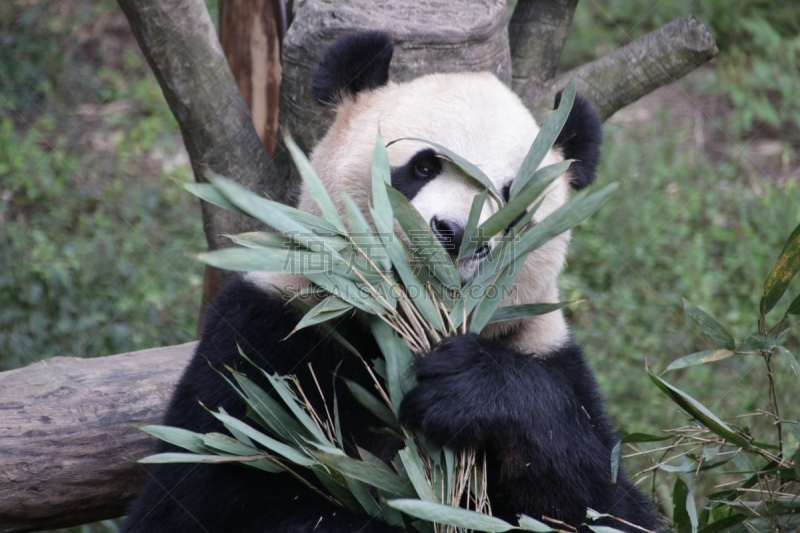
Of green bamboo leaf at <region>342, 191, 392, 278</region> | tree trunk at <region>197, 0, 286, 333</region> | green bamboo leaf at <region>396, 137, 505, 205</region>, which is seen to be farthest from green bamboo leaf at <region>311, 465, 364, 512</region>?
tree trunk at <region>197, 0, 286, 333</region>

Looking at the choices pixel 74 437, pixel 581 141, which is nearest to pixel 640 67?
pixel 581 141

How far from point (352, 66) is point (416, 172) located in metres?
0.54

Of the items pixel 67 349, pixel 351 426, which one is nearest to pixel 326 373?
pixel 351 426

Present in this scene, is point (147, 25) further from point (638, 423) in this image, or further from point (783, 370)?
point (783, 370)

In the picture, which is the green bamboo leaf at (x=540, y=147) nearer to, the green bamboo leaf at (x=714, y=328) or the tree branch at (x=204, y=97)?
the green bamboo leaf at (x=714, y=328)

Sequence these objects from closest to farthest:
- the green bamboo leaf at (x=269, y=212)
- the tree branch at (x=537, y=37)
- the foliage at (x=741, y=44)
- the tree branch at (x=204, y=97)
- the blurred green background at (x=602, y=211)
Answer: the green bamboo leaf at (x=269, y=212), the tree branch at (x=204, y=97), the tree branch at (x=537, y=37), the blurred green background at (x=602, y=211), the foliage at (x=741, y=44)

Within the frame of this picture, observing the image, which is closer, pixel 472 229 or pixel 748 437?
pixel 472 229

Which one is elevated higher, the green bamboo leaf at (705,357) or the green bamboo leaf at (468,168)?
the green bamboo leaf at (468,168)

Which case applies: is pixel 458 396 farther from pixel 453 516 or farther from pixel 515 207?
pixel 515 207

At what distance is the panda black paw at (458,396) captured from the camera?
2098 millimetres

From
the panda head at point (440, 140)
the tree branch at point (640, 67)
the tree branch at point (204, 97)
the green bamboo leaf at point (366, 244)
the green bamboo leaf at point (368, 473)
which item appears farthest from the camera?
the tree branch at point (640, 67)

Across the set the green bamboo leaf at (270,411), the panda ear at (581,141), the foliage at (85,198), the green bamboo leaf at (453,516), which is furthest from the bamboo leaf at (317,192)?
the foliage at (85,198)

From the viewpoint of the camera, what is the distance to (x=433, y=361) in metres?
2.12

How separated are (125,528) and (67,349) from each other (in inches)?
88.6
